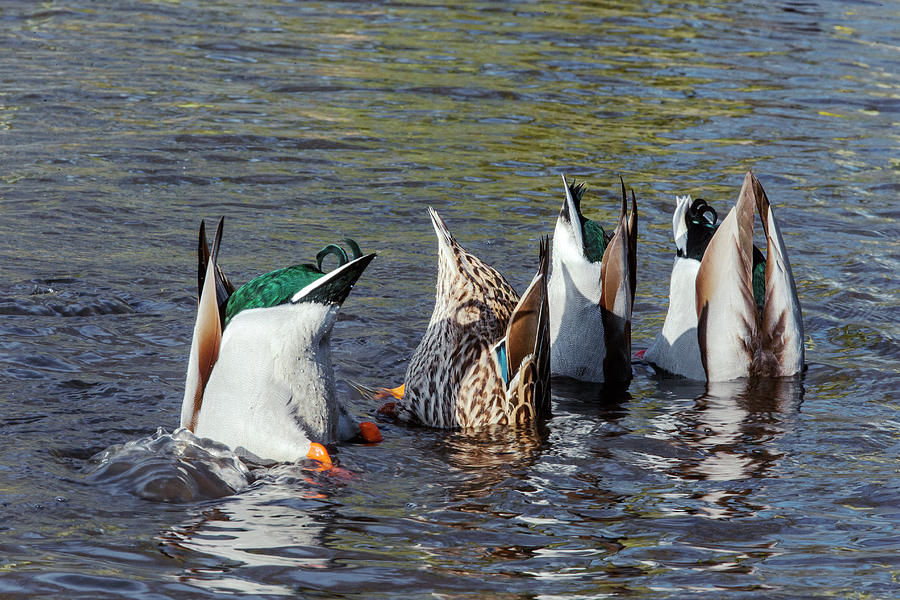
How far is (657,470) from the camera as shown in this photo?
4.95m

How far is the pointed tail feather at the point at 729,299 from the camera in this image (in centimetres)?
601

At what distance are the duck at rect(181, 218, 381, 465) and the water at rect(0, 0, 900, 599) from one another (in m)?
0.12

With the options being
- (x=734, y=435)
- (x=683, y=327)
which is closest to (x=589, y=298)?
(x=683, y=327)

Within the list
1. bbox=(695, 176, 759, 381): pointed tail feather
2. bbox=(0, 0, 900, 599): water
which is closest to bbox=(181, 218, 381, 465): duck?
bbox=(0, 0, 900, 599): water

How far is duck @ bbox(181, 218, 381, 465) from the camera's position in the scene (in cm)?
448

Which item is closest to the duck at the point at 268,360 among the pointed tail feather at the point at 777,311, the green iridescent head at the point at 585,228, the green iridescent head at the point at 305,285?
the green iridescent head at the point at 305,285

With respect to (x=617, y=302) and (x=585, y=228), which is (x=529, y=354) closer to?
(x=617, y=302)

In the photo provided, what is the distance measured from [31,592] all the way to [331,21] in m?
12.1

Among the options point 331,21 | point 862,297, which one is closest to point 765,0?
point 331,21

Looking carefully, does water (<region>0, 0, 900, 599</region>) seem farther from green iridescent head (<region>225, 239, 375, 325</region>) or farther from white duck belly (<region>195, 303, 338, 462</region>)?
green iridescent head (<region>225, 239, 375, 325</region>)

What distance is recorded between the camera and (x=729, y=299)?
20.0 feet

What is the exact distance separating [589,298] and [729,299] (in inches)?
26.5

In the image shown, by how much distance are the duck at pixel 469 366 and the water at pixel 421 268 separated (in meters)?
0.15

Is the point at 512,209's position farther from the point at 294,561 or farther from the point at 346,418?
the point at 294,561
